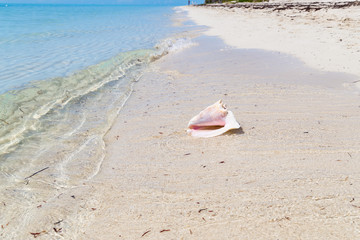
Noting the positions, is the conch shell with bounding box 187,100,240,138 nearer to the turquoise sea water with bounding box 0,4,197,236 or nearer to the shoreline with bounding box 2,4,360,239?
the shoreline with bounding box 2,4,360,239

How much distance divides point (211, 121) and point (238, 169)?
3.18 feet

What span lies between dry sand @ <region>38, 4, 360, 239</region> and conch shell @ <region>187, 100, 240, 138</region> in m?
0.15

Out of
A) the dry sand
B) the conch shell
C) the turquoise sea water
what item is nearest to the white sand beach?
the dry sand

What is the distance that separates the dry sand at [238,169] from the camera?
1.82 meters

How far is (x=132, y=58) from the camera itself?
8906 millimetres

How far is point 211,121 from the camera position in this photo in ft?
10.8

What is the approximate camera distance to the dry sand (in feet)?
5.96

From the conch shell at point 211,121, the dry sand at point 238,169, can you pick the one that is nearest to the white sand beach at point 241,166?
the dry sand at point 238,169

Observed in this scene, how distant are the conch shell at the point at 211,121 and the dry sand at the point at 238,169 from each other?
0.15 m

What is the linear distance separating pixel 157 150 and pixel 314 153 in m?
1.65

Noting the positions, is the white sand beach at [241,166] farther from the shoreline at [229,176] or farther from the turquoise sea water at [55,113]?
the turquoise sea water at [55,113]

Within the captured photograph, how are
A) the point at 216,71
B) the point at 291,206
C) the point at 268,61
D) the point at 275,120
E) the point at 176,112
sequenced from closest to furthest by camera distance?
the point at 291,206, the point at 275,120, the point at 176,112, the point at 216,71, the point at 268,61

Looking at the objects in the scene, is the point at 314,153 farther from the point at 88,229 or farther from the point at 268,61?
the point at 268,61

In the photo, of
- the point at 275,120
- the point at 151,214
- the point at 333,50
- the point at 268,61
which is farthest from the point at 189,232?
the point at 333,50
